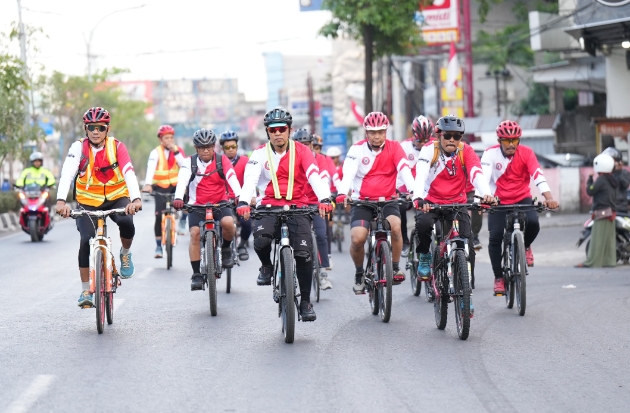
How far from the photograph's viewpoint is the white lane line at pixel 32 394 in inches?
276

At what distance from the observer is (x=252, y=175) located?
10.2 metres

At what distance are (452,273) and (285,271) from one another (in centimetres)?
154

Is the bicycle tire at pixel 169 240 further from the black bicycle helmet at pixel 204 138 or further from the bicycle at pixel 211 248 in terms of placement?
the bicycle at pixel 211 248

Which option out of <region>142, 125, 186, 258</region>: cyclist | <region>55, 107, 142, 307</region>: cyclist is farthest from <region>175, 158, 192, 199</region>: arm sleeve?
<region>142, 125, 186, 258</region>: cyclist

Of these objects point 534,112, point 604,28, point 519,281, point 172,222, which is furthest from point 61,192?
point 534,112

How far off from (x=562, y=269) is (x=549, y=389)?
34.6ft

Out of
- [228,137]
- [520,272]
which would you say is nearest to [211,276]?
[520,272]

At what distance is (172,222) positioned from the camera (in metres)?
17.5

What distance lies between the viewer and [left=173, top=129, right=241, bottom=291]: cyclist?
492 inches

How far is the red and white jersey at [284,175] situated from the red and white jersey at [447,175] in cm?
127

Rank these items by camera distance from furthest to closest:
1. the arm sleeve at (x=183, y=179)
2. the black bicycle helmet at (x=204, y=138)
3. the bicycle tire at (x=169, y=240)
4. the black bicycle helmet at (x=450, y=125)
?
Result: the bicycle tire at (x=169, y=240) < the black bicycle helmet at (x=204, y=138) < the arm sleeve at (x=183, y=179) < the black bicycle helmet at (x=450, y=125)

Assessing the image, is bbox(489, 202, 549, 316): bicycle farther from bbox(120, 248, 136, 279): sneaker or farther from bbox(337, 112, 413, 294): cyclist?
bbox(120, 248, 136, 279): sneaker

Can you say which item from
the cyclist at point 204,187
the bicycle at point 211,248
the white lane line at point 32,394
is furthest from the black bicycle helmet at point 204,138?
the white lane line at point 32,394

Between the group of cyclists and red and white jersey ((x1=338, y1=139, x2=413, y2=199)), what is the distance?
10 millimetres
